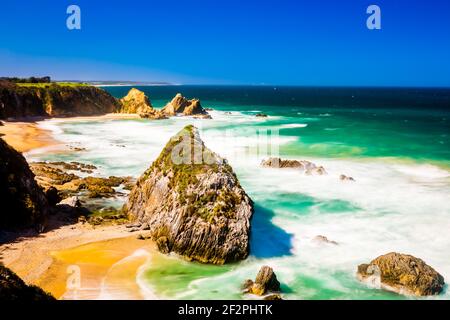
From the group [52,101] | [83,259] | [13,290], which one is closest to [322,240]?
[83,259]

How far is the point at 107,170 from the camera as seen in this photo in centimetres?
3228

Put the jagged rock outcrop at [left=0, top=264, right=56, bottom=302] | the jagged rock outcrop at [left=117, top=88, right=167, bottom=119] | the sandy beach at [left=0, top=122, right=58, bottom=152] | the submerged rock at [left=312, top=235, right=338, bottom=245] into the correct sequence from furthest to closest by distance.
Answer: the jagged rock outcrop at [left=117, top=88, right=167, bottom=119]
the sandy beach at [left=0, top=122, right=58, bottom=152]
the submerged rock at [left=312, top=235, right=338, bottom=245]
the jagged rock outcrop at [left=0, top=264, right=56, bottom=302]

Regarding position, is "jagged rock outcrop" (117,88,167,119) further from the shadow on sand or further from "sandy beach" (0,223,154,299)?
"sandy beach" (0,223,154,299)

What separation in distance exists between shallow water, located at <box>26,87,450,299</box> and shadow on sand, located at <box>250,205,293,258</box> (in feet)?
0.16

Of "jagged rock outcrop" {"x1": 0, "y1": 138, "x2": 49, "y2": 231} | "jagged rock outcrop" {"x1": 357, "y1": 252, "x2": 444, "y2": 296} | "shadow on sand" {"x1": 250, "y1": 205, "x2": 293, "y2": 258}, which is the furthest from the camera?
"jagged rock outcrop" {"x1": 0, "y1": 138, "x2": 49, "y2": 231}

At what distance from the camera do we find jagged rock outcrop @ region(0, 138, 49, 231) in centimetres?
1816

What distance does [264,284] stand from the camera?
13.8 metres

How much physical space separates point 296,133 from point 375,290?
4682 centimetres

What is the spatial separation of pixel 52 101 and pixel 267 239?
68.7 m

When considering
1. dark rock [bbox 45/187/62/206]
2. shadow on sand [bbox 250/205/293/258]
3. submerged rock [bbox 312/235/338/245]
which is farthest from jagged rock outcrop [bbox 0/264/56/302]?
dark rock [bbox 45/187/62/206]

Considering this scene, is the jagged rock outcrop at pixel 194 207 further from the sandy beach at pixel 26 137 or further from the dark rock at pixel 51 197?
the sandy beach at pixel 26 137

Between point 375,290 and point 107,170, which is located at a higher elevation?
point 107,170
